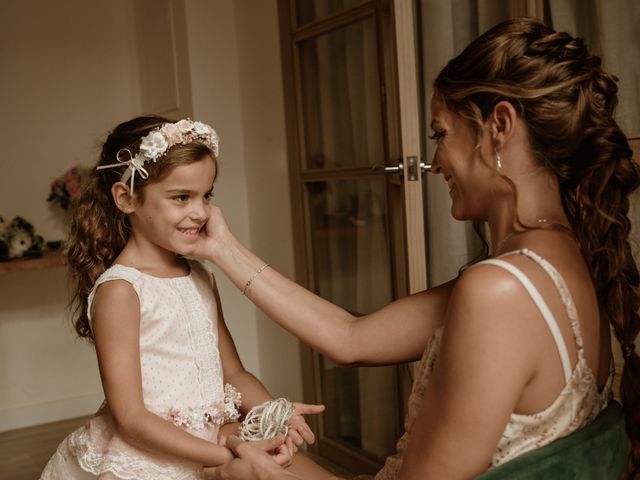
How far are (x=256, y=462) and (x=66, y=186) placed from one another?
321 centimetres

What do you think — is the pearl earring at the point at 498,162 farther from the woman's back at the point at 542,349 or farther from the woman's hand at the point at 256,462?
the woman's hand at the point at 256,462

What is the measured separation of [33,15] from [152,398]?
3417 millimetres

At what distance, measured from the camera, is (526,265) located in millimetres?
1239

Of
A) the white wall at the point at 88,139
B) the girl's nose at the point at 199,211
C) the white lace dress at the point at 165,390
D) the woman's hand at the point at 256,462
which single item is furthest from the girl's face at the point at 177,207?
the white wall at the point at 88,139

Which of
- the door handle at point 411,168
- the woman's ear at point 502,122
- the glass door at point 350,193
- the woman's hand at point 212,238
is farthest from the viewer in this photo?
the glass door at point 350,193

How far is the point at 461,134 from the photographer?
142cm

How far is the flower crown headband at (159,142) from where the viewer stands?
177 cm

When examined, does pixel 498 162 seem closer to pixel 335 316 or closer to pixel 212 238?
pixel 335 316

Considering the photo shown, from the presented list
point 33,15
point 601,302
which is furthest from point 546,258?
point 33,15

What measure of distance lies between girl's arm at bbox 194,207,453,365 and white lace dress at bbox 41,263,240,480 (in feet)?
0.46

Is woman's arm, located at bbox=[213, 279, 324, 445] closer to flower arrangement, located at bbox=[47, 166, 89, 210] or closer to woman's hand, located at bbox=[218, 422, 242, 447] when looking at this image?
woman's hand, located at bbox=[218, 422, 242, 447]

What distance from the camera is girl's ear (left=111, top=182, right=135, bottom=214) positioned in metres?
1.82

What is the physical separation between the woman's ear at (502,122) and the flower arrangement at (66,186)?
3.40m

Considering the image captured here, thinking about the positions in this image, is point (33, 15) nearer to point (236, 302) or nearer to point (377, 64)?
point (236, 302)
